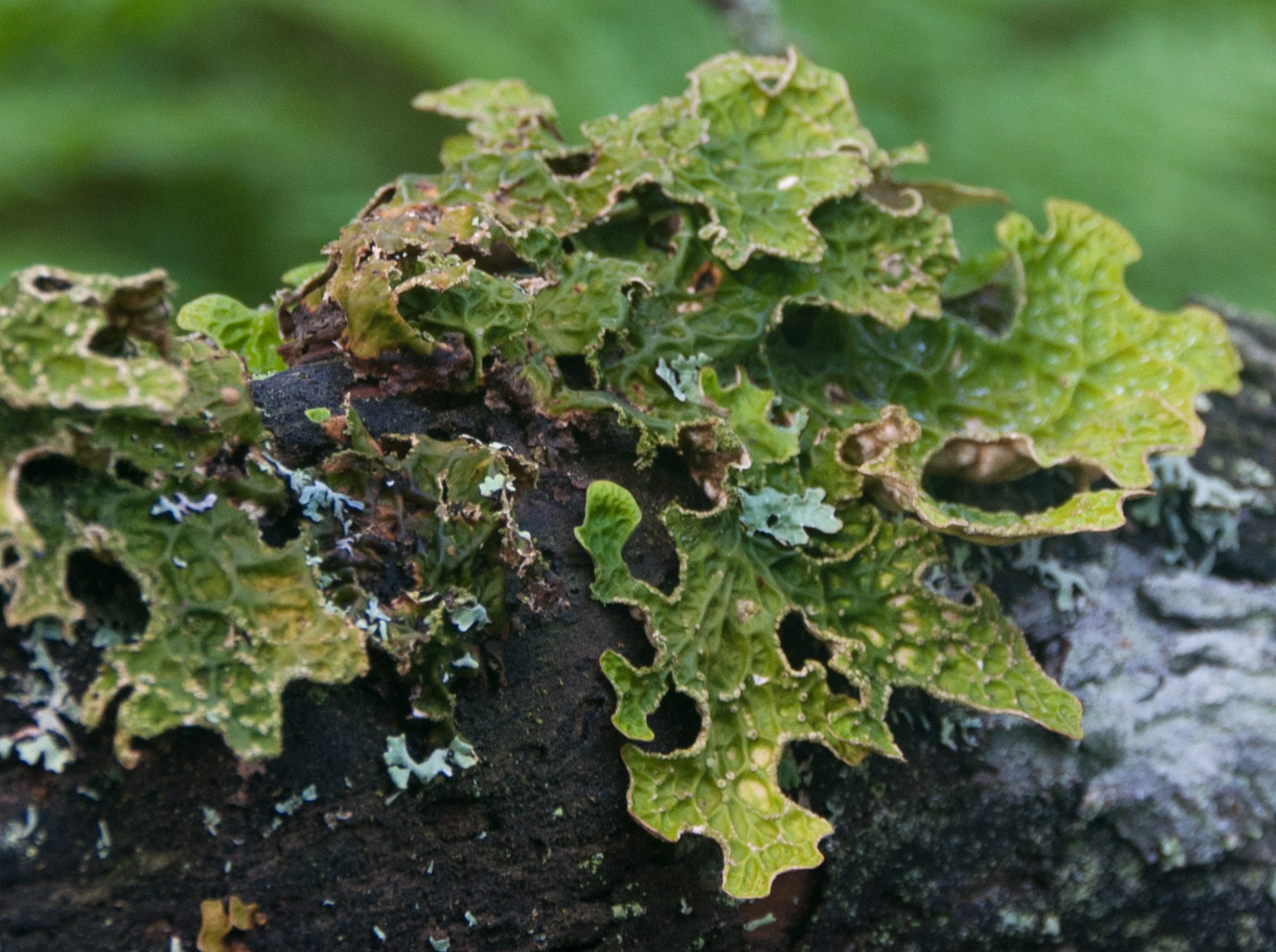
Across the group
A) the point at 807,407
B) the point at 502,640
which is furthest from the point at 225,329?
the point at 807,407

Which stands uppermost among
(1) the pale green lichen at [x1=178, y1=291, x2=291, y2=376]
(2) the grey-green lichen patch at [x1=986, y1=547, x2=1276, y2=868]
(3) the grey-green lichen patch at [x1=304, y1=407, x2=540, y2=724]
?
(1) the pale green lichen at [x1=178, y1=291, x2=291, y2=376]

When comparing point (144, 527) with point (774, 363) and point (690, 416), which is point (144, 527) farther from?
point (774, 363)

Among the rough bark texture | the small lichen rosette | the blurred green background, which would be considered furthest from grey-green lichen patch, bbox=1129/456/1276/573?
the blurred green background

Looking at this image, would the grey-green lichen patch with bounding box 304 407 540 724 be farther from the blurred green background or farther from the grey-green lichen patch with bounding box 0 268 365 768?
the blurred green background

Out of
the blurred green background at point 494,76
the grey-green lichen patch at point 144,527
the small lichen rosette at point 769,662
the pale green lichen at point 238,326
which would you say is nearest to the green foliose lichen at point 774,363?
the small lichen rosette at point 769,662

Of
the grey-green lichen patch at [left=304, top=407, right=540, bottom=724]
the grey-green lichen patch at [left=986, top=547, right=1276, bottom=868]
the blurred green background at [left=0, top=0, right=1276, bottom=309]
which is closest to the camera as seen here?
the grey-green lichen patch at [left=304, top=407, right=540, bottom=724]

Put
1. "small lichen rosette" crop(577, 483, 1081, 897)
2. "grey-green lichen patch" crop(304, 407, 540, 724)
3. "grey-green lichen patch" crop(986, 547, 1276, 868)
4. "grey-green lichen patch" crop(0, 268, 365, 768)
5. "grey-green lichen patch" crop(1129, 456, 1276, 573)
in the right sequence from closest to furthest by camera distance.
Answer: "grey-green lichen patch" crop(0, 268, 365, 768) → "grey-green lichen patch" crop(304, 407, 540, 724) → "small lichen rosette" crop(577, 483, 1081, 897) → "grey-green lichen patch" crop(986, 547, 1276, 868) → "grey-green lichen patch" crop(1129, 456, 1276, 573)

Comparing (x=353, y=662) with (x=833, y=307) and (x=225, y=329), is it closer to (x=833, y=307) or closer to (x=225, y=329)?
(x=225, y=329)
